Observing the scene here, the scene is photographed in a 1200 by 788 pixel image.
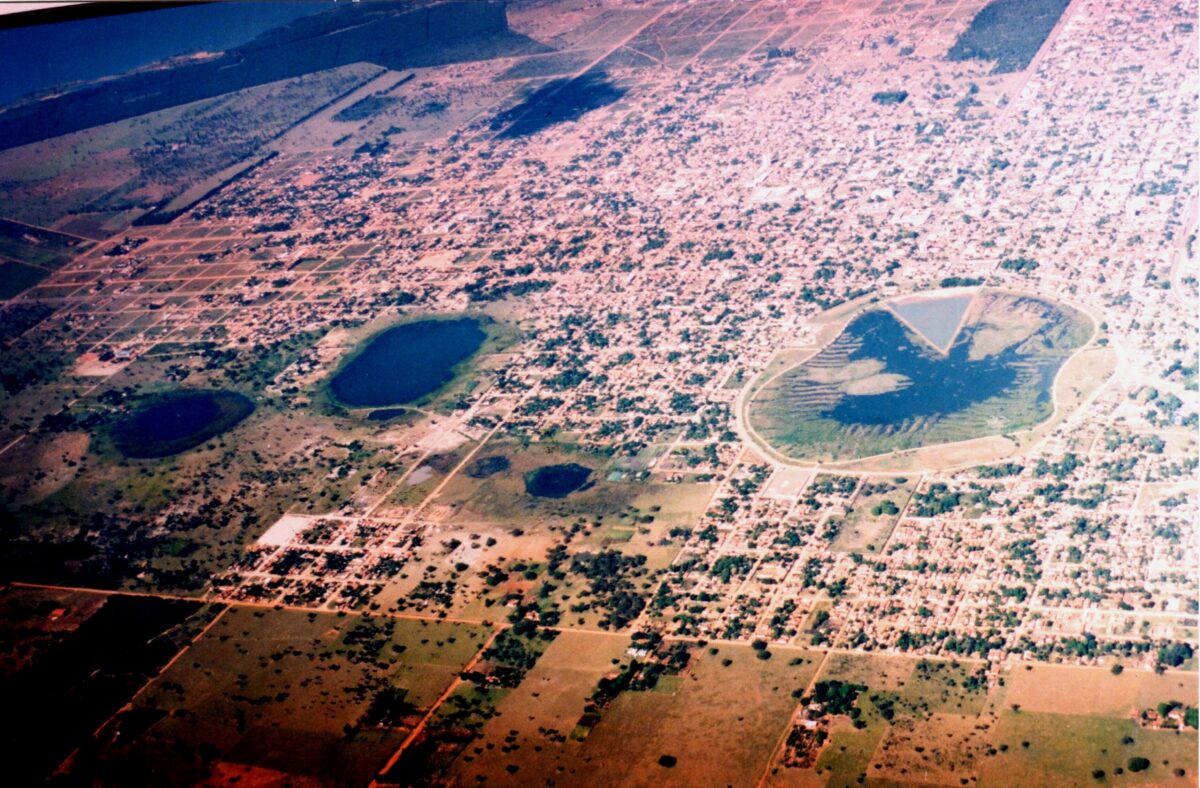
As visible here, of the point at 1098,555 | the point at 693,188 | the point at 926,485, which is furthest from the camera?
the point at 693,188

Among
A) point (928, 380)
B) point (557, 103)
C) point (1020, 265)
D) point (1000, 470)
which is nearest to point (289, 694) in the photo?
point (1000, 470)

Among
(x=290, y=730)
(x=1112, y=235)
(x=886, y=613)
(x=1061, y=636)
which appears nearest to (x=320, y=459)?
(x=290, y=730)

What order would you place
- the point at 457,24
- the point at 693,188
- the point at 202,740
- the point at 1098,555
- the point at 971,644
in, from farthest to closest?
1. the point at 457,24
2. the point at 693,188
3. the point at 1098,555
4. the point at 971,644
5. the point at 202,740

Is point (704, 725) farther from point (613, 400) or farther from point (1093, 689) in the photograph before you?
point (613, 400)

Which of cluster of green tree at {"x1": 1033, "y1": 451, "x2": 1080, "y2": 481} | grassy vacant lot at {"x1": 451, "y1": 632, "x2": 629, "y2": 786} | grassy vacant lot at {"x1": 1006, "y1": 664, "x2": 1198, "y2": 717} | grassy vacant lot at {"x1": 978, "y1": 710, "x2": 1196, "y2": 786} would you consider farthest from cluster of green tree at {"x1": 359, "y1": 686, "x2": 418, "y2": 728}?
cluster of green tree at {"x1": 1033, "y1": 451, "x2": 1080, "y2": 481}

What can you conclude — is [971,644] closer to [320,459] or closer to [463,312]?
[320,459]

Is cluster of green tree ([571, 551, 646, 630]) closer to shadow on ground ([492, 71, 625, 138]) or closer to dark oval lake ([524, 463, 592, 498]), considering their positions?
dark oval lake ([524, 463, 592, 498])
